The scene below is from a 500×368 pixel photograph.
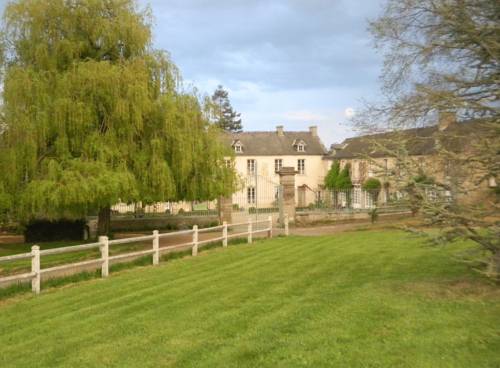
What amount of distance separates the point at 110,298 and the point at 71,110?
378 inches

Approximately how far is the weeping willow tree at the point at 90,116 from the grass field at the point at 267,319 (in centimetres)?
599

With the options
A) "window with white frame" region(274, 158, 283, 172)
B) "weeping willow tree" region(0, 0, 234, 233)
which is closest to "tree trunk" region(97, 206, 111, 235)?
"weeping willow tree" region(0, 0, 234, 233)

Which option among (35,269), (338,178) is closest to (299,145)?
(338,178)

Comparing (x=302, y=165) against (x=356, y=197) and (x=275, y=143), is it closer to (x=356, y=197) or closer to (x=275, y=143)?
(x=275, y=143)

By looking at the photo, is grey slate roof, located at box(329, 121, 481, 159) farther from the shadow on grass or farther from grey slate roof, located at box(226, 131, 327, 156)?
grey slate roof, located at box(226, 131, 327, 156)

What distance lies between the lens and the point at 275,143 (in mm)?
55938

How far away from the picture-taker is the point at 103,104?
716 inches

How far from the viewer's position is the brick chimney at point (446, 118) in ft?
37.7

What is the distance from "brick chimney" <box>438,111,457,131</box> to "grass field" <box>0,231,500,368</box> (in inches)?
121

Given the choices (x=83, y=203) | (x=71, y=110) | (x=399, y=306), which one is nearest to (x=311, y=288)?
(x=399, y=306)

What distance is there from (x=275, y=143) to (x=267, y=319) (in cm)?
4910

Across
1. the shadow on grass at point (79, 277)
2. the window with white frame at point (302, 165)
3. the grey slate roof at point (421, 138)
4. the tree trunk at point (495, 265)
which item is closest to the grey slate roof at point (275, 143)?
the window with white frame at point (302, 165)

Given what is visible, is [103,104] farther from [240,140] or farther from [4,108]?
[240,140]

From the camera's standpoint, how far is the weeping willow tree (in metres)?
17.1
